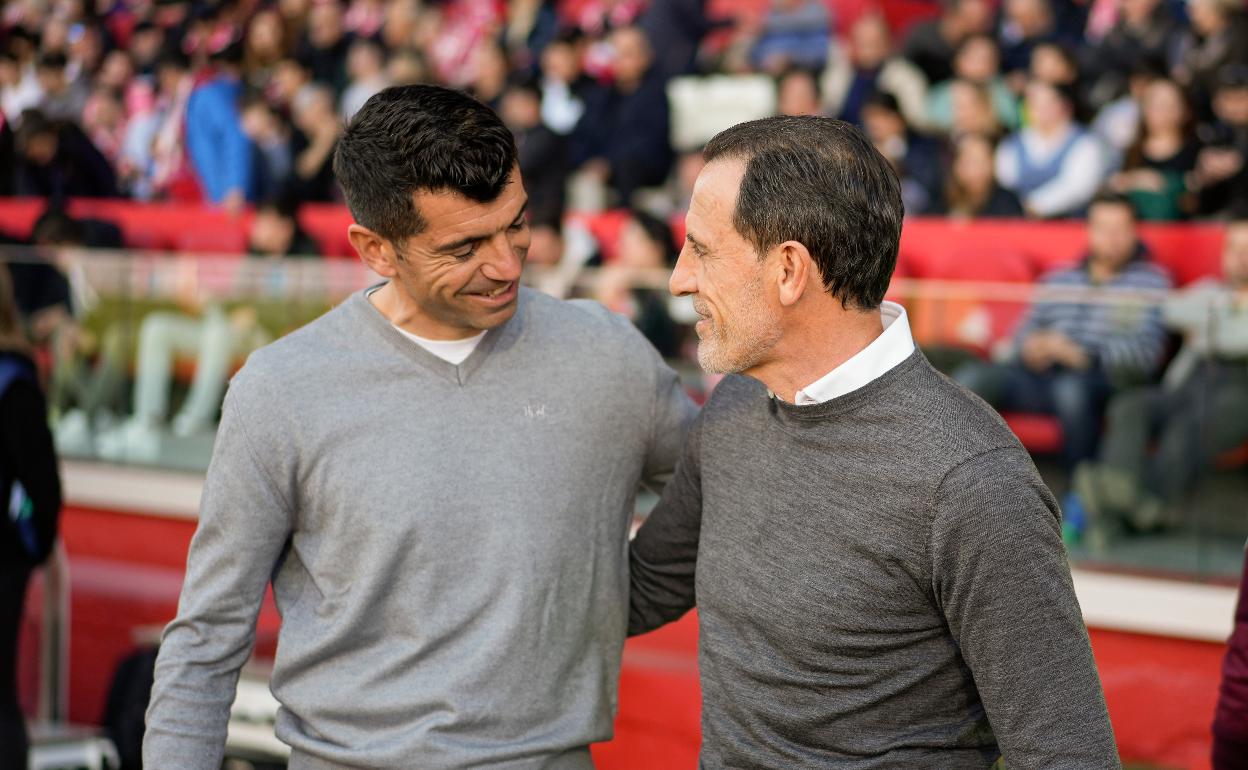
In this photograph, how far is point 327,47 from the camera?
9.27m

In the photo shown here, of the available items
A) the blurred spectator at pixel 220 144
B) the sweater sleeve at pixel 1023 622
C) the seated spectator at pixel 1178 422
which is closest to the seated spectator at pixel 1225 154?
the seated spectator at pixel 1178 422

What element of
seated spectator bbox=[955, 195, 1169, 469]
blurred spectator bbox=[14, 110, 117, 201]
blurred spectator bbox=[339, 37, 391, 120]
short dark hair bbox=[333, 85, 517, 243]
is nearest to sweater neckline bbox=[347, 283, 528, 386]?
short dark hair bbox=[333, 85, 517, 243]

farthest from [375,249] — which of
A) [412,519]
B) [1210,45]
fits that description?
[1210,45]

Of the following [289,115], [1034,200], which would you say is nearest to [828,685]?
[1034,200]

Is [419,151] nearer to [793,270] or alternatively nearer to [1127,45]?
[793,270]

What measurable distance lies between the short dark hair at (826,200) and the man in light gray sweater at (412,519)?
404 millimetres

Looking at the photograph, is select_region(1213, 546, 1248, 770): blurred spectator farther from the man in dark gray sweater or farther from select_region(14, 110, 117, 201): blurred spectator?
select_region(14, 110, 117, 201): blurred spectator

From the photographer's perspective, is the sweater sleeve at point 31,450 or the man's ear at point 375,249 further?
the sweater sleeve at point 31,450

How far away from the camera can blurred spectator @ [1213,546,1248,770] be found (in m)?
2.09

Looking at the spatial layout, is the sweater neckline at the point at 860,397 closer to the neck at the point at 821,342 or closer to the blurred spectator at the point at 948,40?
the neck at the point at 821,342

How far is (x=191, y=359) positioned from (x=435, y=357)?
10.9 ft

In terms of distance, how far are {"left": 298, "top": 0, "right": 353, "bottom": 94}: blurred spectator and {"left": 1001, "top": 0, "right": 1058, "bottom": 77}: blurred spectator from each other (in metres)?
4.19

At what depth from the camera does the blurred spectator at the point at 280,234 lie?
6230 millimetres

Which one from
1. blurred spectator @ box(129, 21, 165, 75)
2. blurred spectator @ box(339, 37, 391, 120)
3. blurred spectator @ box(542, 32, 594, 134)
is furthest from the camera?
blurred spectator @ box(129, 21, 165, 75)
